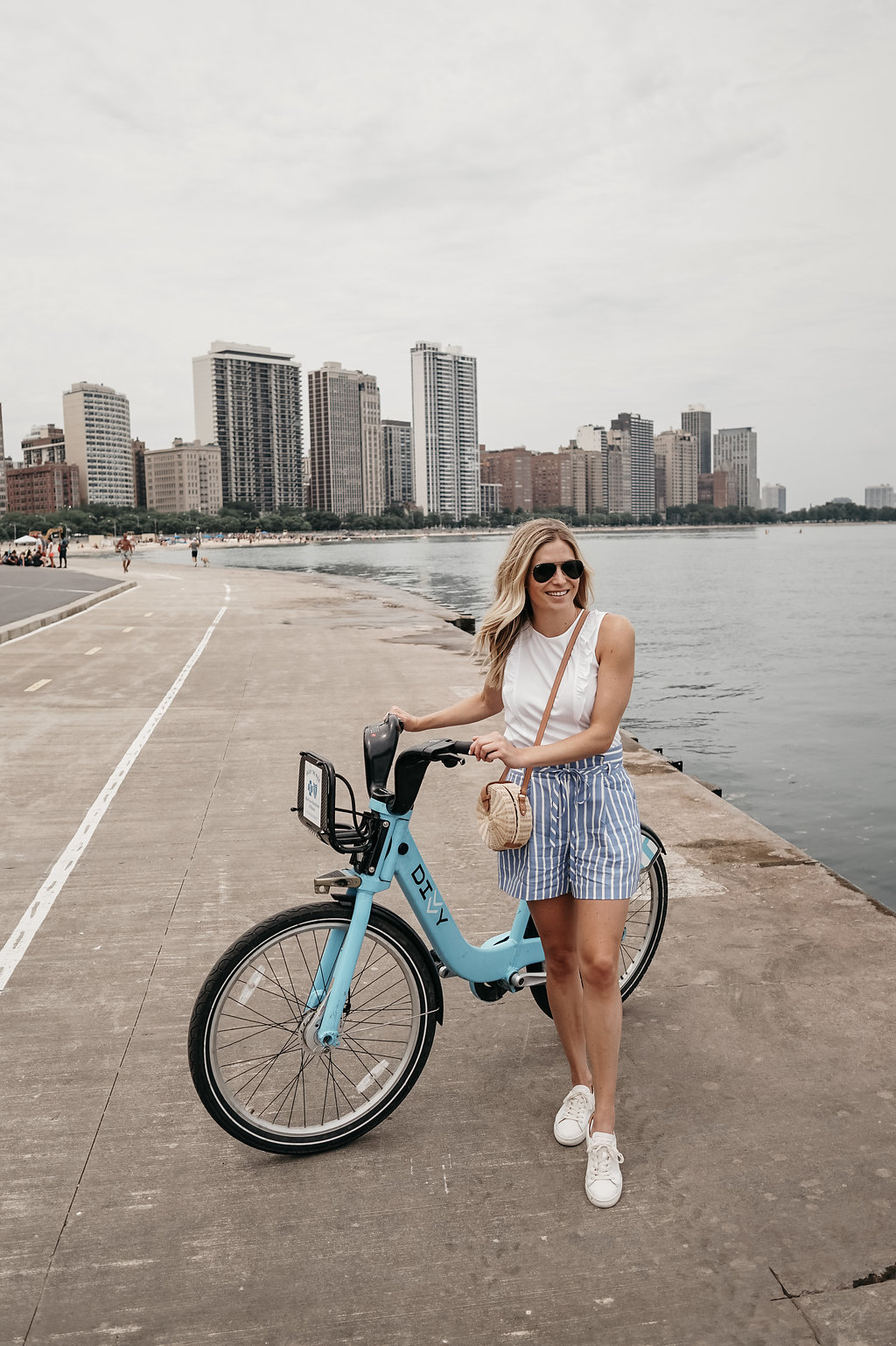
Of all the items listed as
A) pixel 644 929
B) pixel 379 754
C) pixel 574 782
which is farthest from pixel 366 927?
pixel 644 929

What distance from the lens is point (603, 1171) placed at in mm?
3117

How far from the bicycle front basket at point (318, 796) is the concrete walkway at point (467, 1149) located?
3.58 feet

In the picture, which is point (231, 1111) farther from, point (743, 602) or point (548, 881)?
point (743, 602)

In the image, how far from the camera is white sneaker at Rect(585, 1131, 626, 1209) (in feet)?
9.99

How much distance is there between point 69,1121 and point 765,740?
15214 millimetres

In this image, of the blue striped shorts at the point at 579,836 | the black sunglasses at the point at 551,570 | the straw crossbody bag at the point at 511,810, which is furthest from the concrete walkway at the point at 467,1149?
the black sunglasses at the point at 551,570

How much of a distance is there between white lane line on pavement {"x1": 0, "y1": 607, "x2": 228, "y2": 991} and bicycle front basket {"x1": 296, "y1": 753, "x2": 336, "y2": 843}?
2261 mm

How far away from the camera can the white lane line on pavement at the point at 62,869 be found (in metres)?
5.01

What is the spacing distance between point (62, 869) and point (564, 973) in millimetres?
3877

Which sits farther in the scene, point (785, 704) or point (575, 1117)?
point (785, 704)

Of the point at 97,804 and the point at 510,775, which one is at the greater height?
the point at 510,775

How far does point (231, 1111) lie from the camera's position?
10.7ft

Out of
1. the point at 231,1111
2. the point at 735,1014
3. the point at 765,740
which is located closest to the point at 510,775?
the point at 231,1111

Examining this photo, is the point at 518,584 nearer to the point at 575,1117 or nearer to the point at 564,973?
the point at 564,973
